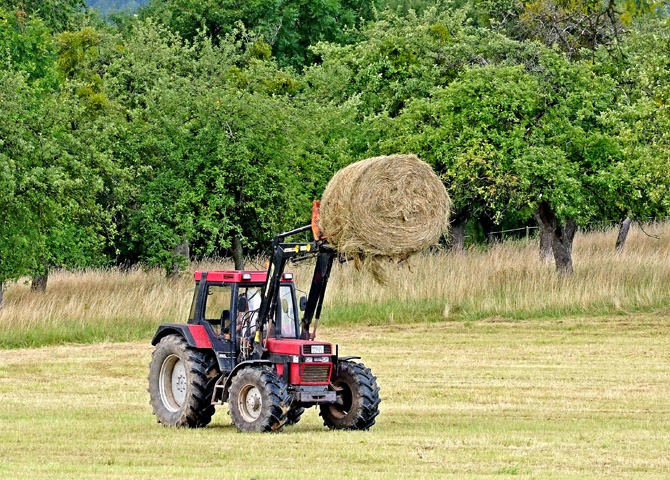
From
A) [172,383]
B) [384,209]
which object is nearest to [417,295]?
[172,383]

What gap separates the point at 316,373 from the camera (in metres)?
18.4

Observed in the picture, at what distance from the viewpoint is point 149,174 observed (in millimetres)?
38719

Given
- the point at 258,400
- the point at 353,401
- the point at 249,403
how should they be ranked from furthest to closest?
the point at 353,401 < the point at 249,403 < the point at 258,400

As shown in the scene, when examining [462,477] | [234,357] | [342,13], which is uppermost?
[342,13]

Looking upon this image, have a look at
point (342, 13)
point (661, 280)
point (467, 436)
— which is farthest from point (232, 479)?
point (342, 13)

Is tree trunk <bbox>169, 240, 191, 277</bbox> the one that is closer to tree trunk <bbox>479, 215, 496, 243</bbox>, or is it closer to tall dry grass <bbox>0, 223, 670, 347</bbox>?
tall dry grass <bbox>0, 223, 670, 347</bbox>

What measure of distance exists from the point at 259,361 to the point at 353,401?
1395 millimetres

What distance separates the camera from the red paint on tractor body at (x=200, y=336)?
19.2 m

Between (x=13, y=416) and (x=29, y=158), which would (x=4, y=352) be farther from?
(x=13, y=416)

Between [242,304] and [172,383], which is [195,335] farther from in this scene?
[172,383]

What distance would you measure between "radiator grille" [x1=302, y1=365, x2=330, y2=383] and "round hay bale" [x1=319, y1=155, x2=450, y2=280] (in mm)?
1643

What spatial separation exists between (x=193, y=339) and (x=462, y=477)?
616cm

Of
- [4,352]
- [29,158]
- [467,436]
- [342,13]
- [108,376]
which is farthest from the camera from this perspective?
[342,13]

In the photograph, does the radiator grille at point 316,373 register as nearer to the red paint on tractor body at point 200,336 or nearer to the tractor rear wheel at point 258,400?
the tractor rear wheel at point 258,400
